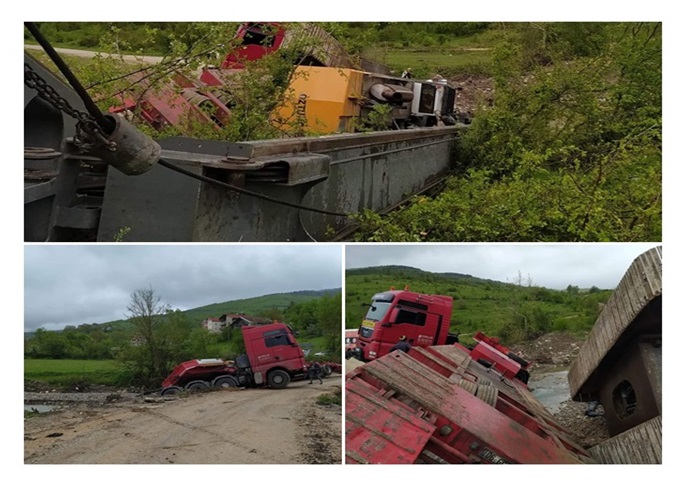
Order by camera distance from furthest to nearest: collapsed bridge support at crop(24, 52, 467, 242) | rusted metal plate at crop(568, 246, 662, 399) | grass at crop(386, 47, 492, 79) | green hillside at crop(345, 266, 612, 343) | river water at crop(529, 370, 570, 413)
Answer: grass at crop(386, 47, 492, 79) < river water at crop(529, 370, 570, 413) < collapsed bridge support at crop(24, 52, 467, 242) < green hillside at crop(345, 266, 612, 343) < rusted metal plate at crop(568, 246, 662, 399)

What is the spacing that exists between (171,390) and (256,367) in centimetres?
48

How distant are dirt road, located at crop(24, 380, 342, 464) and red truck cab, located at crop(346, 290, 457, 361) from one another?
0.35 metres

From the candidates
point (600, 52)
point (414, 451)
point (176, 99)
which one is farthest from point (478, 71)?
point (414, 451)

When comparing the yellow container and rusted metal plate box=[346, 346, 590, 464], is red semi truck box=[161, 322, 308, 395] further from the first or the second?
the yellow container

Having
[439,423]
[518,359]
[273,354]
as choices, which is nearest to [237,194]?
[273,354]

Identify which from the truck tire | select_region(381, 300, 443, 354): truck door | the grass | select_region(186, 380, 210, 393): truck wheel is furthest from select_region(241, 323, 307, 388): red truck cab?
the grass

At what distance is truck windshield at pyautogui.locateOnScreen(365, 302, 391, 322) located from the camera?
4.03 m

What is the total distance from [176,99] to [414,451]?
17.3ft

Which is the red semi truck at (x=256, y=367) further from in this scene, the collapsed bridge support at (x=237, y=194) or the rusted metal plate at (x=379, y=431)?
the collapsed bridge support at (x=237, y=194)

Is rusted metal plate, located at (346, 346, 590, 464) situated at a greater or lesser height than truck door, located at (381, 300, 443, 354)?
lesser

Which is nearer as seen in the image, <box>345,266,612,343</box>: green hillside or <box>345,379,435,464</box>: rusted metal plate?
<box>345,379,435,464</box>: rusted metal plate

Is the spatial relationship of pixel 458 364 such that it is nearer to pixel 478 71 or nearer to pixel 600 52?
pixel 600 52

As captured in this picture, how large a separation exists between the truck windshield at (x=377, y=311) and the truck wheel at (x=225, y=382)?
2.76ft

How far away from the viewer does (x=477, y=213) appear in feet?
20.4
